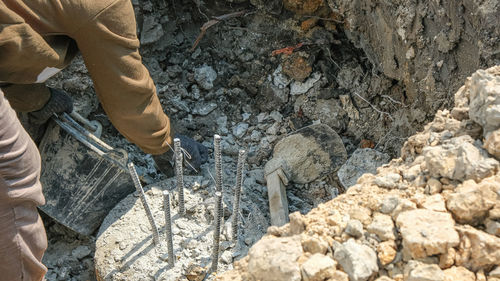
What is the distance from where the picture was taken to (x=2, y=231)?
150 cm

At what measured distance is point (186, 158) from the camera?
245cm

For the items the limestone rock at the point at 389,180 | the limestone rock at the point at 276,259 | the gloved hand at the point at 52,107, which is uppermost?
the limestone rock at the point at 389,180

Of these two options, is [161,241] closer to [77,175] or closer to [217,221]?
[217,221]

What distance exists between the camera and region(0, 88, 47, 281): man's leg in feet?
4.75

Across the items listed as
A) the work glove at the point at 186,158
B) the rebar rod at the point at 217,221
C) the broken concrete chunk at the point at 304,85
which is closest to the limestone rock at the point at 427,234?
the rebar rod at the point at 217,221

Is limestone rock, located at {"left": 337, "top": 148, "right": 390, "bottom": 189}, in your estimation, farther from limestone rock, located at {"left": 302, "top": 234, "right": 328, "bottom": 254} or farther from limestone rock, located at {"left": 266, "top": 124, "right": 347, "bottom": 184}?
limestone rock, located at {"left": 302, "top": 234, "right": 328, "bottom": 254}

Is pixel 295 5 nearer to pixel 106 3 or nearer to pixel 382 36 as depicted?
pixel 382 36

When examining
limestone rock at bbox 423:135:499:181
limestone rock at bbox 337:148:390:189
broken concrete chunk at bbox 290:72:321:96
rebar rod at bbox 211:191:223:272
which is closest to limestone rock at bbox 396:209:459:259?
limestone rock at bbox 423:135:499:181

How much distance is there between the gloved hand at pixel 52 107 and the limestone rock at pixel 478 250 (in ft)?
5.95

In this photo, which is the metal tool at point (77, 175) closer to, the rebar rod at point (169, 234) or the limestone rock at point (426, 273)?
the rebar rod at point (169, 234)

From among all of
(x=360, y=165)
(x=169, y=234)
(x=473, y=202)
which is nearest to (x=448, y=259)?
(x=473, y=202)

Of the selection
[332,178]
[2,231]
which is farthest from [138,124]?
[332,178]

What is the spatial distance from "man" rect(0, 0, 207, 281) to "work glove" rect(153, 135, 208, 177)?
6 centimetres

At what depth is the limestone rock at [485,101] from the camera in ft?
4.02
